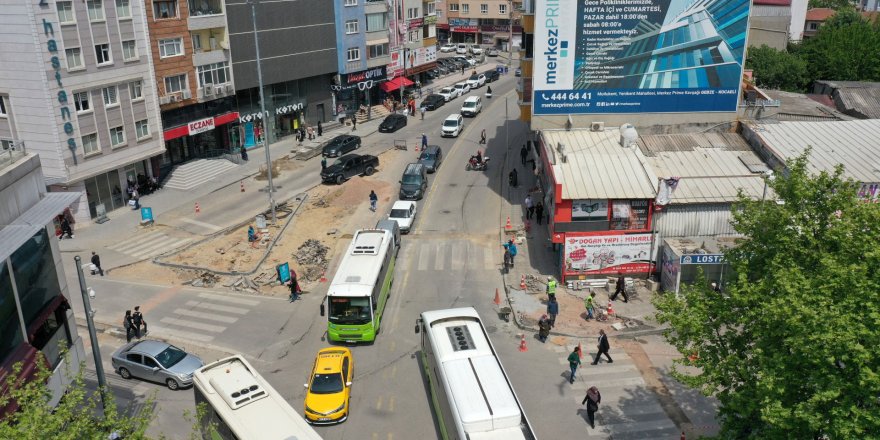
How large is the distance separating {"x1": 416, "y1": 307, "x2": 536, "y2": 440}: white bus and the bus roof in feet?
14.4

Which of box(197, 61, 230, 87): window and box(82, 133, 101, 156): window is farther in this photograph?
box(197, 61, 230, 87): window

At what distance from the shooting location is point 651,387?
1136 inches

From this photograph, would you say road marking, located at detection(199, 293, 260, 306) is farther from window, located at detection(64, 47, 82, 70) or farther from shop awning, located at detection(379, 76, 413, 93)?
shop awning, located at detection(379, 76, 413, 93)

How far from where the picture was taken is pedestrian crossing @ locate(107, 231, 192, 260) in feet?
142

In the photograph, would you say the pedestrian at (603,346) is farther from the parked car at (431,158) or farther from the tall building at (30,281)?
the parked car at (431,158)

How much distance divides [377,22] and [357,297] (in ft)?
167

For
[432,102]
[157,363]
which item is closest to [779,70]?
[432,102]

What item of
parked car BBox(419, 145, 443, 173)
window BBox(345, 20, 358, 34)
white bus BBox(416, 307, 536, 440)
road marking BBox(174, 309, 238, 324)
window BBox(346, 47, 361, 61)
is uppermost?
window BBox(345, 20, 358, 34)

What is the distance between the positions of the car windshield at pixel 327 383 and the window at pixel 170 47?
119 feet

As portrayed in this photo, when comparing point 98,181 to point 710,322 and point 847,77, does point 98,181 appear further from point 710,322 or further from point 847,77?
point 847,77

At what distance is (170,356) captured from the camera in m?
29.7

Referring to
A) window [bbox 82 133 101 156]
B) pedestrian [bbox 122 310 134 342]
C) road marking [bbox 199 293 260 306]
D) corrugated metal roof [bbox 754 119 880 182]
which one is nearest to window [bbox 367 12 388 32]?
window [bbox 82 133 101 156]

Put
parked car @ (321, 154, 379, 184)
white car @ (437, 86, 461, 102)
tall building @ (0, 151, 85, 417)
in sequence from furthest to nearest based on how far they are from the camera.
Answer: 1. white car @ (437, 86, 461, 102)
2. parked car @ (321, 154, 379, 184)
3. tall building @ (0, 151, 85, 417)

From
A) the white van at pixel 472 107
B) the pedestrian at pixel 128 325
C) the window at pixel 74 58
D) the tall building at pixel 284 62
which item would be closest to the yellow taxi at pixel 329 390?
the pedestrian at pixel 128 325
